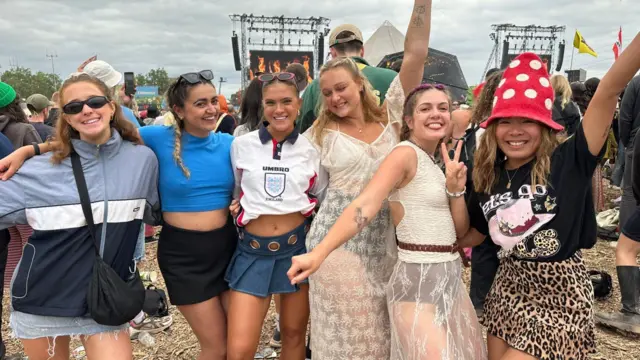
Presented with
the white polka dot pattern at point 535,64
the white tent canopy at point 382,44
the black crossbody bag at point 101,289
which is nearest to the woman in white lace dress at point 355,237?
the white polka dot pattern at point 535,64

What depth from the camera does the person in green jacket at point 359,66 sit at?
3.12 meters

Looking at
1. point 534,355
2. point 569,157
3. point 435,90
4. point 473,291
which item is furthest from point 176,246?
point 473,291

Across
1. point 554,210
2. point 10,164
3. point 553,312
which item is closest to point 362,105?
point 554,210

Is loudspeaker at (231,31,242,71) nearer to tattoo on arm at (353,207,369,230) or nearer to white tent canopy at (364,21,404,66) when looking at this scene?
white tent canopy at (364,21,404,66)

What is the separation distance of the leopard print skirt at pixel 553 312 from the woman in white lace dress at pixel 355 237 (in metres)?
0.71

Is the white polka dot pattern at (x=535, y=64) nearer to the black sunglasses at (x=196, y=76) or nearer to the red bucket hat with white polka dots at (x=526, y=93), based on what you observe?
the red bucket hat with white polka dots at (x=526, y=93)

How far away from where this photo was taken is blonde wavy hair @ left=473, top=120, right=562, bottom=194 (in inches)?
81.9

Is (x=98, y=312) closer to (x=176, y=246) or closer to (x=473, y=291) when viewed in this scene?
(x=176, y=246)

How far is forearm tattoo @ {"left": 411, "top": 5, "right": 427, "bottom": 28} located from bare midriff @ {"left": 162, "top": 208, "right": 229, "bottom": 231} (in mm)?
1655

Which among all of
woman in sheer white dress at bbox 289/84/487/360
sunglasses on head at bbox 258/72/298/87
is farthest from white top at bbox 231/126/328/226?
woman in sheer white dress at bbox 289/84/487/360

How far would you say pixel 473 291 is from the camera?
401 cm

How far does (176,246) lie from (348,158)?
3.61 ft

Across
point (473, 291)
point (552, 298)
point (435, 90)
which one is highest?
point (435, 90)

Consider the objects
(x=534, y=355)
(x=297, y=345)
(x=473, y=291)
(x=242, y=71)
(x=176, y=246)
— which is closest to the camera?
(x=534, y=355)
